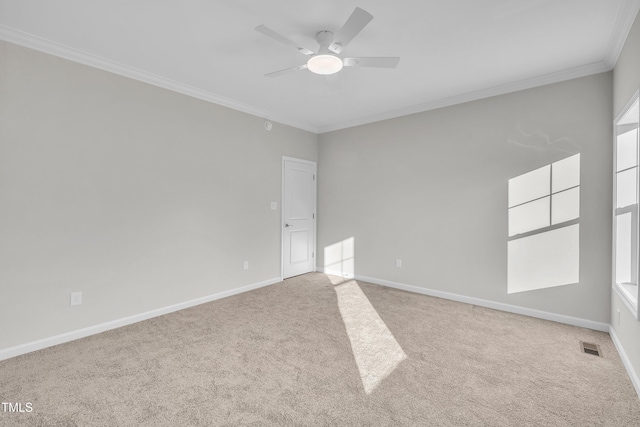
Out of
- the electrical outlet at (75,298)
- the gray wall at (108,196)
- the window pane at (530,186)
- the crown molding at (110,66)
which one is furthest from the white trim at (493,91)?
the electrical outlet at (75,298)

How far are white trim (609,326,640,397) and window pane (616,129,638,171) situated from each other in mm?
1540

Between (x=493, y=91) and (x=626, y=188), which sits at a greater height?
(x=493, y=91)

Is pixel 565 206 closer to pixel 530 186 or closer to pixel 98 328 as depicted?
pixel 530 186

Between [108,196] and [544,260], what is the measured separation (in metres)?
4.68

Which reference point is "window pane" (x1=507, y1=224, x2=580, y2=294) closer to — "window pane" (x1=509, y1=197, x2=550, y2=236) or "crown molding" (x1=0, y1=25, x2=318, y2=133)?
"window pane" (x1=509, y1=197, x2=550, y2=236)

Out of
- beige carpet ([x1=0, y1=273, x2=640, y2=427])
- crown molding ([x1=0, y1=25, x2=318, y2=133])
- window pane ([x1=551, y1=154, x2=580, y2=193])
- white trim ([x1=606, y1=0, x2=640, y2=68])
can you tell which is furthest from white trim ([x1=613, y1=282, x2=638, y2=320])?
crown molding ([x1=0, y1=25, x2=318, y2=133])

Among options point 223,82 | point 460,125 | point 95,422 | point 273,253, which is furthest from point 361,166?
point 95,422

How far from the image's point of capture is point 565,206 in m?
3.14

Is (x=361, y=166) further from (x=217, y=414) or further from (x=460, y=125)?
(x=217, y=414)

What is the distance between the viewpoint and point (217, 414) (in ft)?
5.96

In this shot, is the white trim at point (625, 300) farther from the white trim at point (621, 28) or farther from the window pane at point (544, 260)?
the white trim at point (621, 28)

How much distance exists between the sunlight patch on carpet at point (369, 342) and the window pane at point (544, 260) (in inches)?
67.9

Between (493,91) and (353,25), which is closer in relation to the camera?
(353,25)

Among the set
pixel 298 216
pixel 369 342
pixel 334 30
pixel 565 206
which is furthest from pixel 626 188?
pixel 298 216
